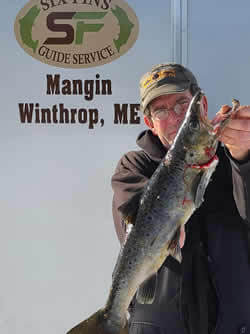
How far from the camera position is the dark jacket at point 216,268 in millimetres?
2240

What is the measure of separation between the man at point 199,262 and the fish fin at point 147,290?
0.27 metres

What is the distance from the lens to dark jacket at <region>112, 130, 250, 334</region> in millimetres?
2240

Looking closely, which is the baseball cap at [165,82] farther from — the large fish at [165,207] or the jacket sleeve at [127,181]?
the large fish at [165,207]

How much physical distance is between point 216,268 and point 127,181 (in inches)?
24.3

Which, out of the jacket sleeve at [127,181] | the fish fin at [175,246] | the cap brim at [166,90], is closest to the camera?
the fish fin at [175,246]

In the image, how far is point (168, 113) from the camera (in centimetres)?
236

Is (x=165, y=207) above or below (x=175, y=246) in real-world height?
above

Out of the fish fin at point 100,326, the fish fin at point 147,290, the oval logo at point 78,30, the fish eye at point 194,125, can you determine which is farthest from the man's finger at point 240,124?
the oval logo at point 78,30

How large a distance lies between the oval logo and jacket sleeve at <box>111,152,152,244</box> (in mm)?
874

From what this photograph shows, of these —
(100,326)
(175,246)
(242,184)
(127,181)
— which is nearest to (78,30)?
(127,181)

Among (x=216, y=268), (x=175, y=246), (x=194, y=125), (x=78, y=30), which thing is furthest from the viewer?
(x=78, y=30)

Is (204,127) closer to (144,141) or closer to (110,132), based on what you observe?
(144,141)

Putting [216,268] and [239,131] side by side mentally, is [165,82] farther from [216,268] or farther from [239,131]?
A: [216,268]

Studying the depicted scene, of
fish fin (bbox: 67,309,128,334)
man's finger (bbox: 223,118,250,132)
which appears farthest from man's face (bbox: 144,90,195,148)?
fish fin (bbox: 67,309,128,334)
